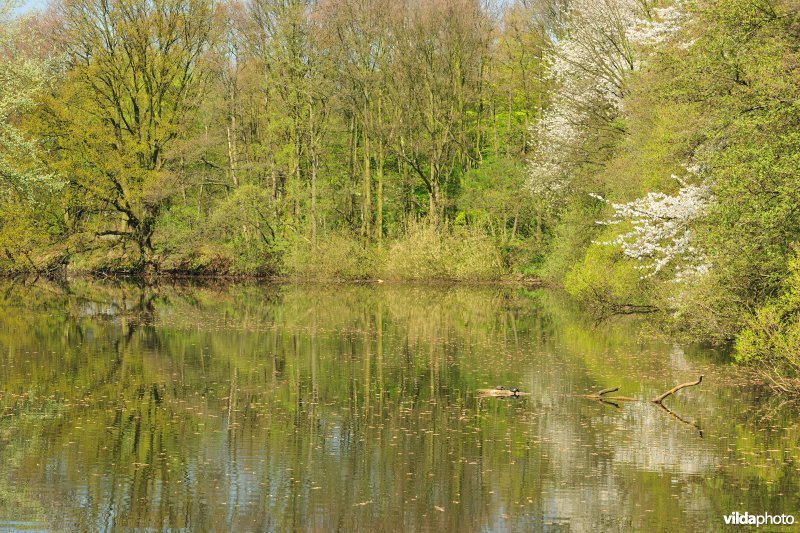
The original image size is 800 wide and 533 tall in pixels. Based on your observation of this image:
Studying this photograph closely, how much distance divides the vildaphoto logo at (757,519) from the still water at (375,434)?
8.5 inches

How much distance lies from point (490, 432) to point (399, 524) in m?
5.24

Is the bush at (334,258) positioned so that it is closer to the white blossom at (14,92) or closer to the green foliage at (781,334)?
the white blossom at (14,92)

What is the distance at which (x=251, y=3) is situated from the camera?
185 ft

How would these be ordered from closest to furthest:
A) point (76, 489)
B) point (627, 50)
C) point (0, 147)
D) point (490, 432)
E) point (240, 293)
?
point (76, 489)
point (490, 432)
point (0, 147)
point (627, 50)
point (240, 293)

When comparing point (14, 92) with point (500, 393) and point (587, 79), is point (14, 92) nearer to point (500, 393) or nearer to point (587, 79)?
point (587, 79)

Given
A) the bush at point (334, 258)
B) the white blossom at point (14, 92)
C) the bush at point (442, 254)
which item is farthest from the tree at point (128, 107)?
the white blossom at point (14, 92)

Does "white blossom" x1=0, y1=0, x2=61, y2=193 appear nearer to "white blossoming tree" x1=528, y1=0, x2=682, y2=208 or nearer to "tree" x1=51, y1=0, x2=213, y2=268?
"tree" x1=51, y1=0, x2=213, y2=268

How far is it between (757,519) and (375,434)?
6.48 metres

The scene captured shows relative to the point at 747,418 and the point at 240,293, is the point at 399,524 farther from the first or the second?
the point at 240,293

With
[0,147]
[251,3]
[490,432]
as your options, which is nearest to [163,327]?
[0,147]

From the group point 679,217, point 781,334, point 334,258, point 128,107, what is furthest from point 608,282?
point 128,107

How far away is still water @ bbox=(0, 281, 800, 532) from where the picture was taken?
11898 millimetres

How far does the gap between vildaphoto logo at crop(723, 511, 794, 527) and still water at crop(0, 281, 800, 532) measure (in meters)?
0.22

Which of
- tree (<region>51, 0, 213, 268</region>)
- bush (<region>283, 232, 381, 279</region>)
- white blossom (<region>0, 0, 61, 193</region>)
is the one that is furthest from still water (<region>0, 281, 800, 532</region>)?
tree (<region>51, 0, 213, 268</region>)
